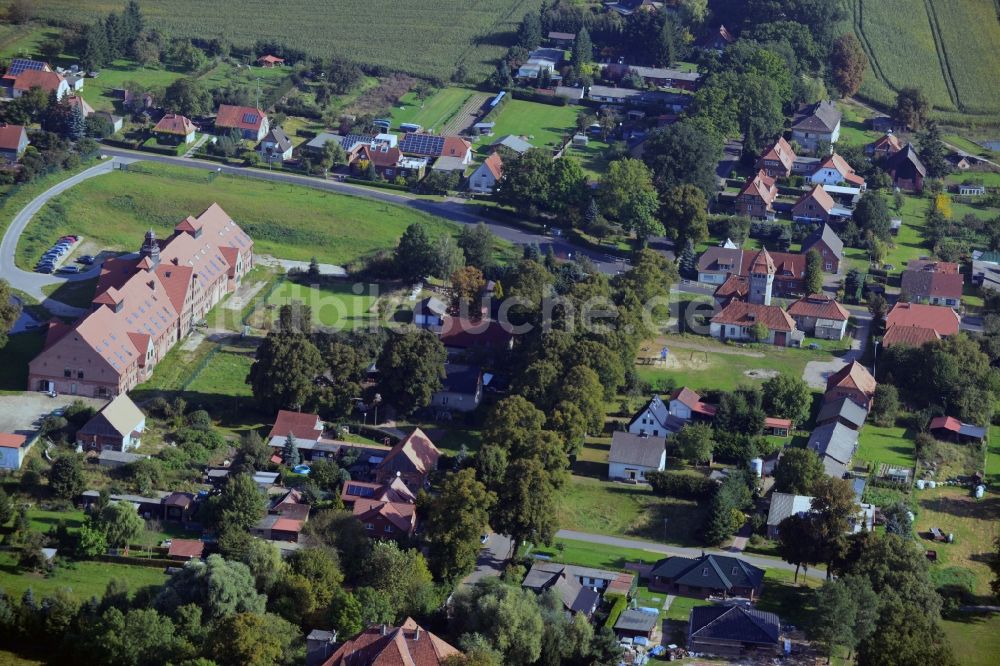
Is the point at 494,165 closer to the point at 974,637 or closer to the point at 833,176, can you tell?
the point at 833,176

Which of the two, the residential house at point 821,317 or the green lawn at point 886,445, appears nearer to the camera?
the green lawn at point 886,445

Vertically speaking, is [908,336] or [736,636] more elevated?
[908,336]

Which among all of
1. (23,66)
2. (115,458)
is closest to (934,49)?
(23,66)

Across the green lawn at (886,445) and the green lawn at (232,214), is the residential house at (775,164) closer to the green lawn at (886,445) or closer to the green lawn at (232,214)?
the green lawn at (232,214)

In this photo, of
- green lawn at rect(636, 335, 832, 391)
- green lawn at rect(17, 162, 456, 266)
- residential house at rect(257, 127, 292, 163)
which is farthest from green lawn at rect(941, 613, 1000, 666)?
residential house at rect(257, 127, 292, 163)

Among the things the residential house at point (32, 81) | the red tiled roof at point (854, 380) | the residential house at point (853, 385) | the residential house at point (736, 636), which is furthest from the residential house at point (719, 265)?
the residential house at point (32, 81)

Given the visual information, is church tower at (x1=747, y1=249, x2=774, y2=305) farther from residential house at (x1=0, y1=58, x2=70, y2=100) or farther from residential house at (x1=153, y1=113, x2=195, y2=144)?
residential house at (x1=0, y1=58, x2=70, y2=100)

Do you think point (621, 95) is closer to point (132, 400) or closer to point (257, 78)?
point (257, 78)

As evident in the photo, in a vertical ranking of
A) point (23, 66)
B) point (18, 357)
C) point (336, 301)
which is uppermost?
point (23, 66)
